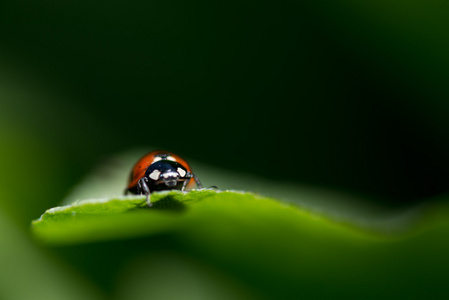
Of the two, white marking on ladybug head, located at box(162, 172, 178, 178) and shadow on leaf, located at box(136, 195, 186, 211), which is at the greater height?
white marking on ladybug head, located at box(162, 172, 178, 178)

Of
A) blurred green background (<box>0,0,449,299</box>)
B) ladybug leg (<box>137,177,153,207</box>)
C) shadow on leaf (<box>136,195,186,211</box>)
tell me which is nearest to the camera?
shadow on leaf (<box>136,195,186,211</box>)

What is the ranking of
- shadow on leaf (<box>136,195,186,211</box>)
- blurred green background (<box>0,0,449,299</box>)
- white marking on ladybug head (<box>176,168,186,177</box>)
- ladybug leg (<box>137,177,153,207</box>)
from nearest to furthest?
shadow on leaf (<box>136,195,186,211</box>), ladybug leg (<box>137,177,153,207</box>), white marking on ladybug head (<box>176,168,186,177</box>), blurred green background (<box>0,0,449,299</box>)

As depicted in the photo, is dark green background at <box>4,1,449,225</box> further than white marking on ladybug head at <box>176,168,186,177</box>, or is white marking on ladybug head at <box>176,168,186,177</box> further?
dark green background at <box>4,1,449,225</box>

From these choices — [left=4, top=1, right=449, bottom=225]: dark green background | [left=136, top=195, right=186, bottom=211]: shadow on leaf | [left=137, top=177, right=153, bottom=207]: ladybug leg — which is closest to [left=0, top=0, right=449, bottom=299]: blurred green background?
[left=4, top=1, right=449, bottom=225]: dark green background

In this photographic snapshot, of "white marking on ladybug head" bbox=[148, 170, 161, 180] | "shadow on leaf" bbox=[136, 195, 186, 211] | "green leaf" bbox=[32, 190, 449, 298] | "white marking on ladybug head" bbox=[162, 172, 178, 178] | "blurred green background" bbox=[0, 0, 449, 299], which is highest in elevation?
"blurred green background" bbox=[0, 0, 449, 299]

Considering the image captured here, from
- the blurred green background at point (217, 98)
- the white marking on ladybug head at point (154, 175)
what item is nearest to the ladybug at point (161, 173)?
the white marking on ladybug head at point (154, 175)

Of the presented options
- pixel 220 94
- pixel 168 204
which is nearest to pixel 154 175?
pixel 168 204

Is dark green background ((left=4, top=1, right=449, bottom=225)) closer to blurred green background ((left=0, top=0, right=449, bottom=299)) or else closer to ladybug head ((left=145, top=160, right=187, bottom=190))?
blurred green background ((left=0, top=0, right=449, bottom=299))
